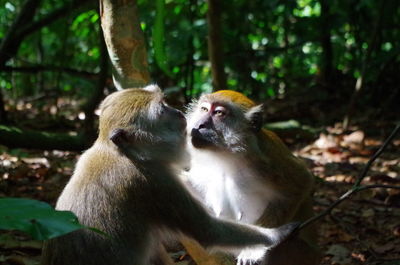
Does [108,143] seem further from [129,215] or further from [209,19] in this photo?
[209,19]

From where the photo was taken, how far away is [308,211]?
4234 millimetres

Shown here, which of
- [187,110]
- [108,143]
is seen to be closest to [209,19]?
[187,110]

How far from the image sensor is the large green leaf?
184 cm

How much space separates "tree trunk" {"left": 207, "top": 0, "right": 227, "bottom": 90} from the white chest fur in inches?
101

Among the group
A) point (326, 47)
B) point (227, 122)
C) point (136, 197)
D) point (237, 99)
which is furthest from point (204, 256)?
point (326, 47)

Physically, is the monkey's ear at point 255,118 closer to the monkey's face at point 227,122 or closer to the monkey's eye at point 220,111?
the monkey's face at point 227,122

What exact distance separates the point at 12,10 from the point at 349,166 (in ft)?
20.9

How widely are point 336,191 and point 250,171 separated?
220 cm

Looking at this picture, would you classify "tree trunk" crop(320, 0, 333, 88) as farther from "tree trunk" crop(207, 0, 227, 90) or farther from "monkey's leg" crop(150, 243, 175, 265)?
"monkey's leg" crop(150, 243, 175, 265)

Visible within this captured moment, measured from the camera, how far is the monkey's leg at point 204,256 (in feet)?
11.2

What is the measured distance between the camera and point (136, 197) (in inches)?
123

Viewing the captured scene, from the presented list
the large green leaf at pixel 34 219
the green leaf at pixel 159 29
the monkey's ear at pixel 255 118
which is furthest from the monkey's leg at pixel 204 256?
the large green leaf at pixel 34 219

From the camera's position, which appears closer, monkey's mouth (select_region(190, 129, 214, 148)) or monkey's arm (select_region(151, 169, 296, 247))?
monkey's arm (select_region(151, 169, 296, 247))

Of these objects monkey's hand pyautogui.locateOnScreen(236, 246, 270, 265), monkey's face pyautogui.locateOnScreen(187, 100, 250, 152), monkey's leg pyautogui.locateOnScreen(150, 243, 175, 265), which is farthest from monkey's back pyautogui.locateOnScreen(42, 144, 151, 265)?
monkey's face pyautogui.locateOnScreen(187, 100, 250, 152)
